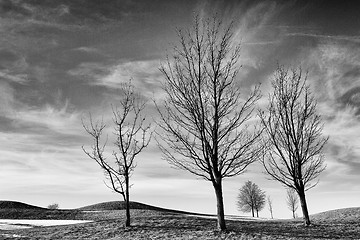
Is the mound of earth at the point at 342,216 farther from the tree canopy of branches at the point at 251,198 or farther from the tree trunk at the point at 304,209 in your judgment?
the tree canopy of branches at the point at 251,198

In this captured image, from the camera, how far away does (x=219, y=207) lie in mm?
14727

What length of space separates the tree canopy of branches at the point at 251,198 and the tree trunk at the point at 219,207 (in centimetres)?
3706

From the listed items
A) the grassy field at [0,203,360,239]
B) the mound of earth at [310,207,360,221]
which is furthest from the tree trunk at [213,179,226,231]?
the mound of earth at [310,207,360,221]

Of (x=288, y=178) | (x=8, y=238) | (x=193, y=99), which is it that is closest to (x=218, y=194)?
(x=193, y=99)

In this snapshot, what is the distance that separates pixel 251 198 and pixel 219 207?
37441 mm

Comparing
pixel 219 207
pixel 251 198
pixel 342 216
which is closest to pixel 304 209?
pixel 219 207

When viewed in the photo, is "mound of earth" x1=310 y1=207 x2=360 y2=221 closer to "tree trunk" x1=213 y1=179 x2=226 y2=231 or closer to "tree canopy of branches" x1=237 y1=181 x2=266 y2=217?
"tree trunk" x1=213 y1=179 x2=226 y2=231

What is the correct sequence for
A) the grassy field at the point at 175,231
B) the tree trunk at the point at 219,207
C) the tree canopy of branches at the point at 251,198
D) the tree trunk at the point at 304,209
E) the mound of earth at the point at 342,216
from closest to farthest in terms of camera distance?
the grassy field at the point at 175,231 < the tree trunk at the point at 219,207 < the tree trunk at the point at 304,209 < the mound of earth at the point at 342,216 < the tree canopy of branches at the point at 251,198

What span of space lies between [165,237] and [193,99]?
258 inches

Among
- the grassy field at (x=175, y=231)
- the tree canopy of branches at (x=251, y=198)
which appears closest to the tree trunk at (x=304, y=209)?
the grassy field at (x=175, y=231)

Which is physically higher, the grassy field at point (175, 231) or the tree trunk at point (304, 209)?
the tree trunk at point (304, 209)

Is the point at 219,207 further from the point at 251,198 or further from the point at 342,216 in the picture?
the point at 251,198

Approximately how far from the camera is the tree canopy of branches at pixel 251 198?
50.0m

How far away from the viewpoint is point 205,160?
15.0 metres
